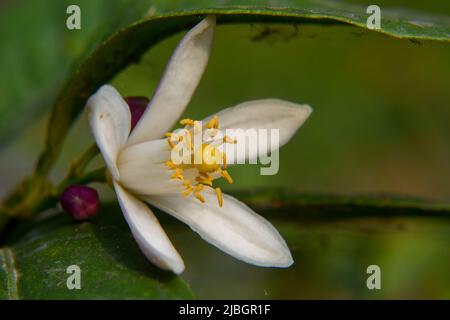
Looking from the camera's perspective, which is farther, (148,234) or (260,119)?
(260,119)

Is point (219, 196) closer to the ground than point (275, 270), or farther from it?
farther from it

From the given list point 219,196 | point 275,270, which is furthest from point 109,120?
point 275,270

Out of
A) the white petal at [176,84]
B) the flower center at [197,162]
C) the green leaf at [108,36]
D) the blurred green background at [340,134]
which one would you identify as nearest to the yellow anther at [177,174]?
the flower center at [197,162]

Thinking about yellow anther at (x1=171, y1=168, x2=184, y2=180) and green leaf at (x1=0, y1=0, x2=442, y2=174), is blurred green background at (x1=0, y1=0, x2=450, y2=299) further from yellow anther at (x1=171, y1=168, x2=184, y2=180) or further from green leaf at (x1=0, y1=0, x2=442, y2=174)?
yellow anther at (x1=171, y1=168, x2=184, y2=180)

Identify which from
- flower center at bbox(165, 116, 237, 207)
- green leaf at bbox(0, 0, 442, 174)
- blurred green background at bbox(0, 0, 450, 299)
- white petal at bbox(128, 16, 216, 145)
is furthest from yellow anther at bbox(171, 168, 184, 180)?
blurred green background at bbox(0, 0, 450, 299)

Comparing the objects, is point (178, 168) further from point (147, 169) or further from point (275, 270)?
point (275, 270)

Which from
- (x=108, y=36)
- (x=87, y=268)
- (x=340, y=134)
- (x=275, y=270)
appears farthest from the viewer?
(x=340, y=134)

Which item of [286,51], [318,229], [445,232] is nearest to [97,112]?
[318,229]
